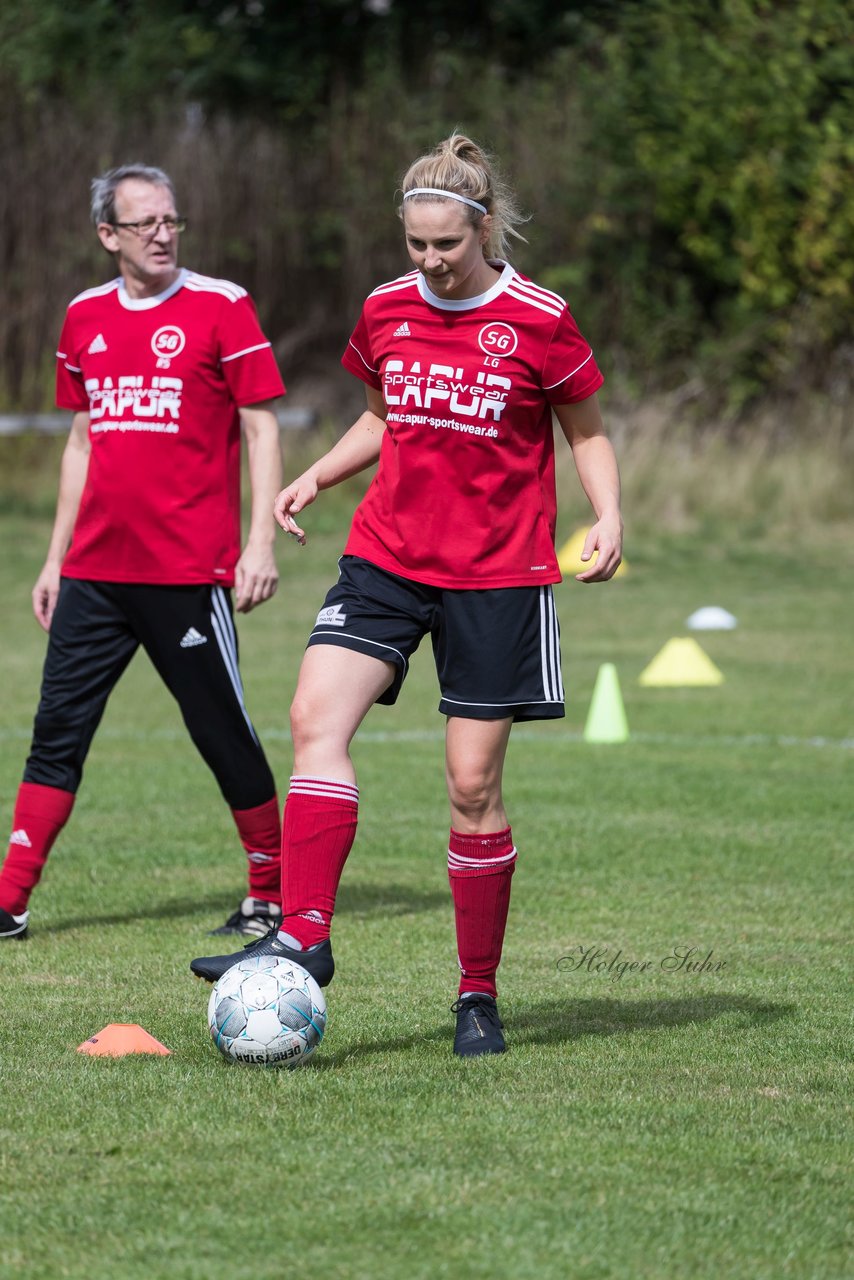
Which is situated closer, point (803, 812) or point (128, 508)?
point (128, 508)

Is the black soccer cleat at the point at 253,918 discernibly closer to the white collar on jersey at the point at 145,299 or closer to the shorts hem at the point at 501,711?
the shorts hem at the point at 501,711

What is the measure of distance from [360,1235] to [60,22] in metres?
29.1

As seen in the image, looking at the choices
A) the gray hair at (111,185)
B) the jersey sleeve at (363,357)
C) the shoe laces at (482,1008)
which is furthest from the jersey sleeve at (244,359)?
the shoe laces at (482,1008)

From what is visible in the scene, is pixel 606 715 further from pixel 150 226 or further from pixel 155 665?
pixel 150 226

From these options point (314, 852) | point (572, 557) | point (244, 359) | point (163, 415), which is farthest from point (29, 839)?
point (572, 557)

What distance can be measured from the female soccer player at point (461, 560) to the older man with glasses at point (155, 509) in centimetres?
129

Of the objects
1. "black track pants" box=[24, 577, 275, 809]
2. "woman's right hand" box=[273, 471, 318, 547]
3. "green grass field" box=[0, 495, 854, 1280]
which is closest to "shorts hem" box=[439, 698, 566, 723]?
"woman's right hand" box=[273, 471, 318, 547]

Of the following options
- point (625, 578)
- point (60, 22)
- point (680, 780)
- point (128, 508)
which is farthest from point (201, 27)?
point (128, 508)

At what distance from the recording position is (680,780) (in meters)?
9.27

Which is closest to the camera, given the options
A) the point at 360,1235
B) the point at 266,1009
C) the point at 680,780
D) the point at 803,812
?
the point at 360,1235

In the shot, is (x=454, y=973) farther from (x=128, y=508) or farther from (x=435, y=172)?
(x=435, y=172)

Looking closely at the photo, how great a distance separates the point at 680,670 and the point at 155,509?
6765 millimetres

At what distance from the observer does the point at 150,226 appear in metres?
6.05

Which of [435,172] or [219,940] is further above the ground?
[435,172]
